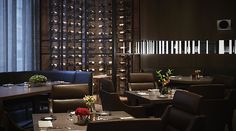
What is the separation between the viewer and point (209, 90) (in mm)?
4594

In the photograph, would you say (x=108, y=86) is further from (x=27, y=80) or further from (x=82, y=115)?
(x=27, y=80)

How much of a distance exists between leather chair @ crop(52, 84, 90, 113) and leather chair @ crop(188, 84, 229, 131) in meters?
1.48

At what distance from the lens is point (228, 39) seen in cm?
884

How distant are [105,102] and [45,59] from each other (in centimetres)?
511

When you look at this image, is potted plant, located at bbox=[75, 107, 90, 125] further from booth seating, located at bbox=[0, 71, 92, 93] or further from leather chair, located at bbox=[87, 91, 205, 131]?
booth seating, located at bbox=[0, 71, 92, 93]

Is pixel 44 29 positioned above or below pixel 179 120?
above

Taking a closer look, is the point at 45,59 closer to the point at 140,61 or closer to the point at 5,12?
the point at 5,12

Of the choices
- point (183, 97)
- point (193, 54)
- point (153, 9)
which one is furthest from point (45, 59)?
point (183, 97)

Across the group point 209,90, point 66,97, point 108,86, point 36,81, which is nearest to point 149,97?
point 108,86

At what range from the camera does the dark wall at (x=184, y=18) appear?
8.87 meters

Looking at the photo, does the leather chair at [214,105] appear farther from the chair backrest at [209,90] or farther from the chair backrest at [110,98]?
the chair backrest at [110,98]

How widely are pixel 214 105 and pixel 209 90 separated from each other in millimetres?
204

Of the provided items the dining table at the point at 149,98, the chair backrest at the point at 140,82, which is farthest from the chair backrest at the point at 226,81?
the dining table at the point at 149,98

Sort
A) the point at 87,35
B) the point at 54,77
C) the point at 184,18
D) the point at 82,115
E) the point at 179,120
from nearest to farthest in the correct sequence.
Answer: the point at 82,115
the point at 179,120
the point at 54,77
the point at 184,18
the point at 87,35
